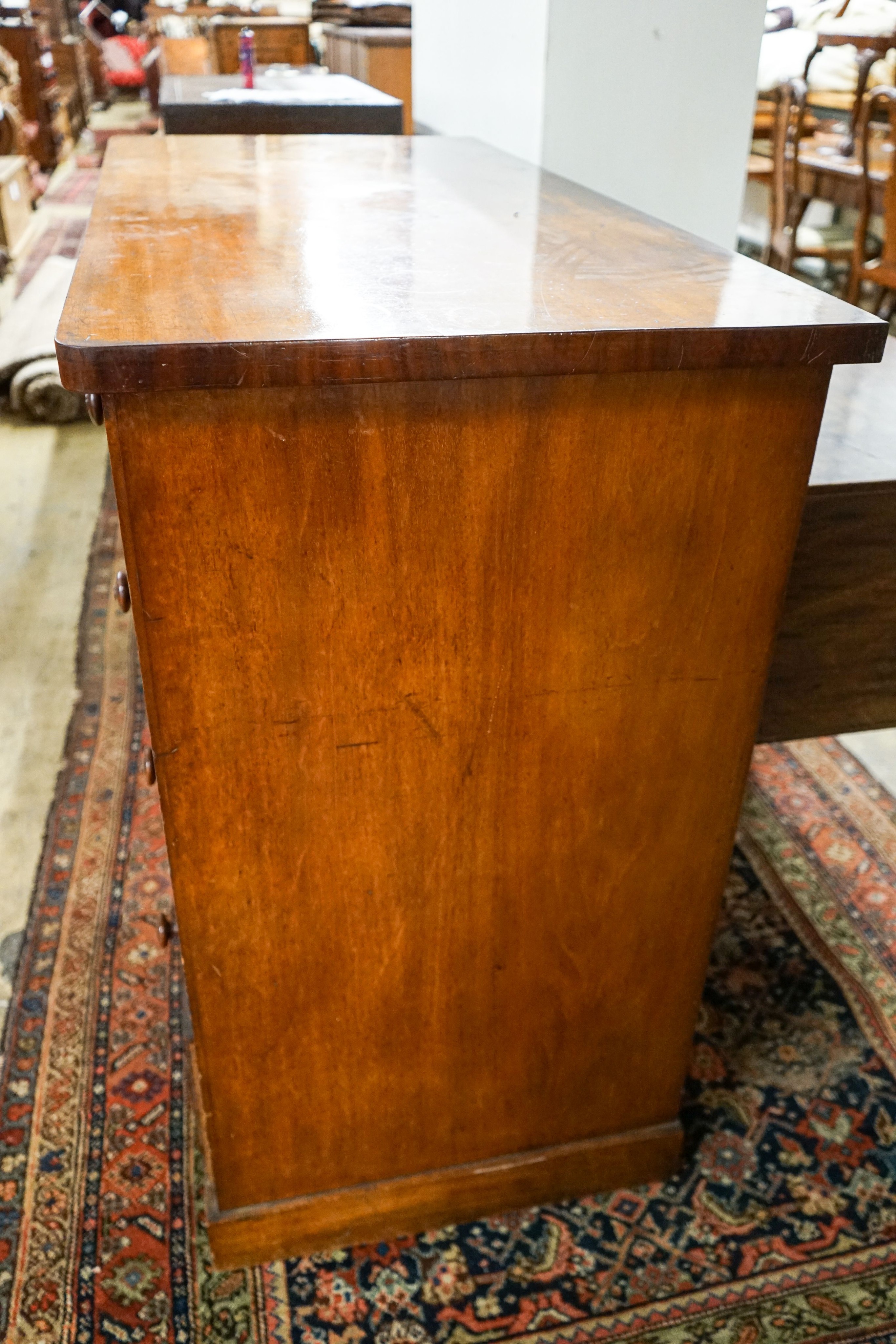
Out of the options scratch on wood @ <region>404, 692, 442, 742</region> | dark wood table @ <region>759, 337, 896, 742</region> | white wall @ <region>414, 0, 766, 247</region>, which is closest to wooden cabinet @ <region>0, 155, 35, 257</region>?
white wall @ <region>414, 0, 766, 247</region>

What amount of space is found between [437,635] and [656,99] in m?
1.16

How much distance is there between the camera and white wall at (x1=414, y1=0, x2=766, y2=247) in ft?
5.09

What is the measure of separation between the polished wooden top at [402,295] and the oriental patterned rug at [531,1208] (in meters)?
1.05

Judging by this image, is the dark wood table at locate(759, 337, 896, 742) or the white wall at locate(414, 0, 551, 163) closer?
the dark wood table at locate(759, 337, 896, 742)

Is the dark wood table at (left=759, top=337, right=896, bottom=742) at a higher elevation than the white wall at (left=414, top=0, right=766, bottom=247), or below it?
below

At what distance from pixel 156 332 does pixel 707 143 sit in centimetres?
130

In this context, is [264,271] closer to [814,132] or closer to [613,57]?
[613,57]

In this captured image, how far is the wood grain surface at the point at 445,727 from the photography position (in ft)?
2.74

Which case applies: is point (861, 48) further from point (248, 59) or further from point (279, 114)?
point (279, 114)

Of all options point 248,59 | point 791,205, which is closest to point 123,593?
point 248,59

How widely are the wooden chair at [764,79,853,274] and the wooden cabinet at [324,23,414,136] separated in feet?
5.84

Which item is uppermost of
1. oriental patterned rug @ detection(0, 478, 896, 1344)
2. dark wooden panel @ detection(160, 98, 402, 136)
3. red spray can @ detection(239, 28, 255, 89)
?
red spray can @ detection(239, 28, 255, 89)

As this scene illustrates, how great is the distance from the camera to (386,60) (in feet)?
9.86

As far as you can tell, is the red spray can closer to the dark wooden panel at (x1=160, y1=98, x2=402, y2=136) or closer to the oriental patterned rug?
the dark wooden panel at (x1=160, y1=98, x2=402, y2=136)
